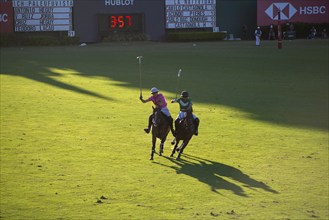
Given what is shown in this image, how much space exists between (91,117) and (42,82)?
37.6 feet

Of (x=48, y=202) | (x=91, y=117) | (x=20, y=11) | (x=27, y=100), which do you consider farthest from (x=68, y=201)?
(x=20, y=11)

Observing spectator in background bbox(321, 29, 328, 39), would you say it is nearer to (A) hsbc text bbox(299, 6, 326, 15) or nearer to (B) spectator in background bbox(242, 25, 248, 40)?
(A) hsbc text bbox(299, 6, 326, 15)

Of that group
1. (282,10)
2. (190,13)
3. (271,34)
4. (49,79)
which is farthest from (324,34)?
(49,79)

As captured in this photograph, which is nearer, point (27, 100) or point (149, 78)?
point (27, 100)

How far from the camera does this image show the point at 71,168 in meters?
24.6

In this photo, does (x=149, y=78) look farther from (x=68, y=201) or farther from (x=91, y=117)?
(x=68, y=201)

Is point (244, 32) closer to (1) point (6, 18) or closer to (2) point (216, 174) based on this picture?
(1) point (6, 18)

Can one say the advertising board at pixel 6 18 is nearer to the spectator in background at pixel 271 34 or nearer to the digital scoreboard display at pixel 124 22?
the digital scoreboard display at pixel 124 22

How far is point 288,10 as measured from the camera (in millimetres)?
72750

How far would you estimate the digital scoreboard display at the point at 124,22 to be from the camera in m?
70.1

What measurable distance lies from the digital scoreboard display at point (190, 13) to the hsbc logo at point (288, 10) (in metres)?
6.07

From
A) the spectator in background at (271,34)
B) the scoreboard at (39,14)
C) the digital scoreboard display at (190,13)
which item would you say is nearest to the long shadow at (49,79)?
the scoreboard at (39,14)

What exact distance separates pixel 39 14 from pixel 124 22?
7765mm

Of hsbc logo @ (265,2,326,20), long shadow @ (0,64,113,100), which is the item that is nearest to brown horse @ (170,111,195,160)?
long shadow @ (0,64,113,100)
